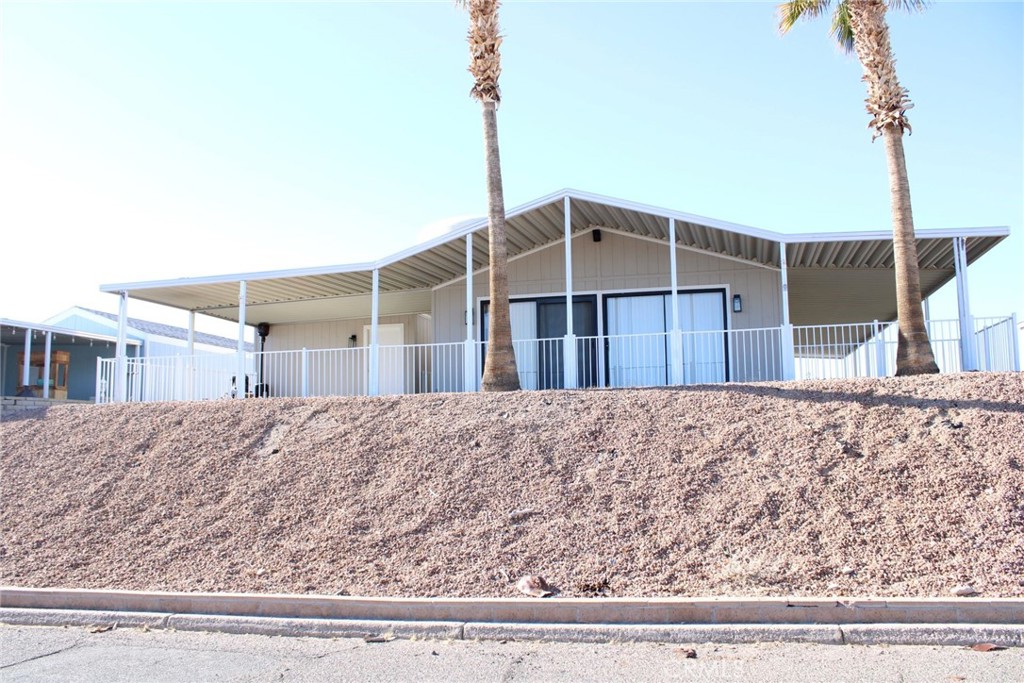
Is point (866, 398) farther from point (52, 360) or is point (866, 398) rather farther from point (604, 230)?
point (52, 360)

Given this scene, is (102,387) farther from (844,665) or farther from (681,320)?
(844,665)

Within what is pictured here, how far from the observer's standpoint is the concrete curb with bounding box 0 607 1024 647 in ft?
18.7

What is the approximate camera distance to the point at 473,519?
812 cm

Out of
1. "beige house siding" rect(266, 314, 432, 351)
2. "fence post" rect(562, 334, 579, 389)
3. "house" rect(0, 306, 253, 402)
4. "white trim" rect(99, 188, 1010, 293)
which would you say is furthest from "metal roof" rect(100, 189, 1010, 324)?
"house" rect(0, 306, 253, 402)

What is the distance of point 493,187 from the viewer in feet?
40.5

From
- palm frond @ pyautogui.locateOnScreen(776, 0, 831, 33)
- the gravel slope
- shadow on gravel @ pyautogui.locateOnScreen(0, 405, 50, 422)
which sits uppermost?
palm frond @ pyautogui.locateOnScreen(776, 0, 831, 33)

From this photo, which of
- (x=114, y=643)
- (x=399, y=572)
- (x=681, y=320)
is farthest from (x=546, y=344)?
(x=114, y=643)

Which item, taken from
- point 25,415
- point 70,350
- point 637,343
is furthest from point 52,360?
point 637,343

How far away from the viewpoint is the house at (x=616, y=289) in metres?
13.4

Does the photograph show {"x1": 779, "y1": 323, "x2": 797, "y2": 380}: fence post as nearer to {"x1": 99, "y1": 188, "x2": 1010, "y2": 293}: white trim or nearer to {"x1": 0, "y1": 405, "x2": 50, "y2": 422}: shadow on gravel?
{"x1": 99, "y1": 188, "x2": 1010, "y2": 293}: white trim

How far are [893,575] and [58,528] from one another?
842cm

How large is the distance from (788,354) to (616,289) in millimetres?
3870

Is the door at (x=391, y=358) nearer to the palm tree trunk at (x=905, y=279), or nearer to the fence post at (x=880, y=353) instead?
the fence post at (x=880, y=353)

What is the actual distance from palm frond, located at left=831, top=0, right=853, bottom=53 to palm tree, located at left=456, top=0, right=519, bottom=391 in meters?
5.34
